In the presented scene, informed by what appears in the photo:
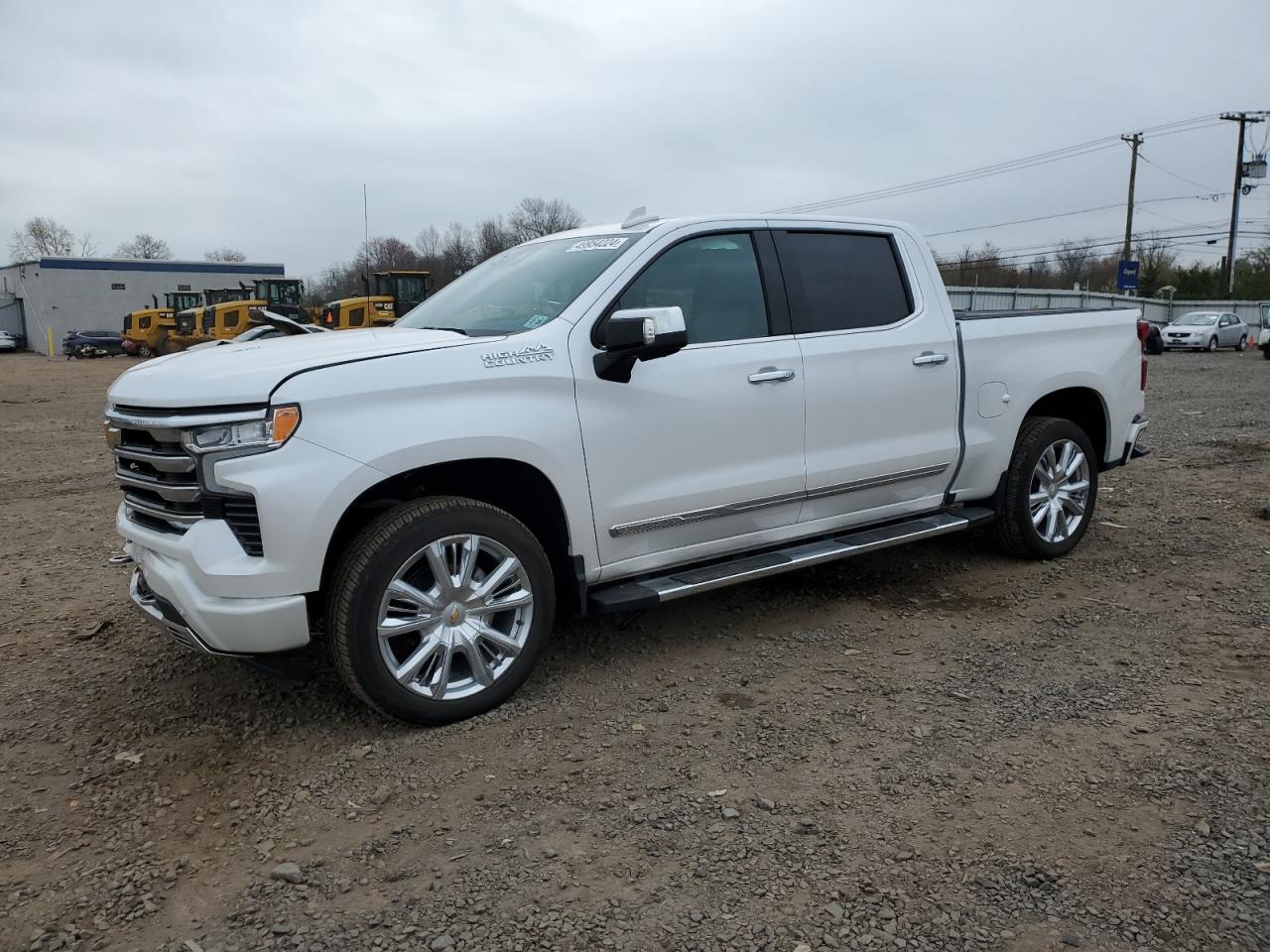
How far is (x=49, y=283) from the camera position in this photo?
54.2 meters

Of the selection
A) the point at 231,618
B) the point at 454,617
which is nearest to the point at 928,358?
the point at 454,617

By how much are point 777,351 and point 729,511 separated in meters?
0.78

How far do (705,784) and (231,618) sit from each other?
1706 mm

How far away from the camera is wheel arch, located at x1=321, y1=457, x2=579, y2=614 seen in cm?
362

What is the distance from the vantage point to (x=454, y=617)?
3631mm

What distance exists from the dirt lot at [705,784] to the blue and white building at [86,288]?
56236 mm

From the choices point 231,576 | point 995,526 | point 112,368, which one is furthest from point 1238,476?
point 112,368

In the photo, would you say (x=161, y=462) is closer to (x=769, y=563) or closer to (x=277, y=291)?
(x=769, y=563)

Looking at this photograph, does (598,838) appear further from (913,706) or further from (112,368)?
(112,368)

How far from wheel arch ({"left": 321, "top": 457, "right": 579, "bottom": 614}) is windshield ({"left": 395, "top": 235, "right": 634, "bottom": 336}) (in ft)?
2.00

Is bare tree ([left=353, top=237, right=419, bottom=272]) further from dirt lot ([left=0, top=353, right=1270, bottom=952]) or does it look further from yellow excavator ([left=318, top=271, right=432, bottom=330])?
dirt lot ([left=0, top=353, right=1270, bottom=952])

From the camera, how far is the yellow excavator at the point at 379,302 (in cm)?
2672

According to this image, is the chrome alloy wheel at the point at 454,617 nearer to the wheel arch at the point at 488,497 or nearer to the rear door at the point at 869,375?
the wheel arch at the point at 488,497

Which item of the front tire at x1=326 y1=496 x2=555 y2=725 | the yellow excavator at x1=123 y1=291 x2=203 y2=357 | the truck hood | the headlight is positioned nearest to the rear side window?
the truck hood
